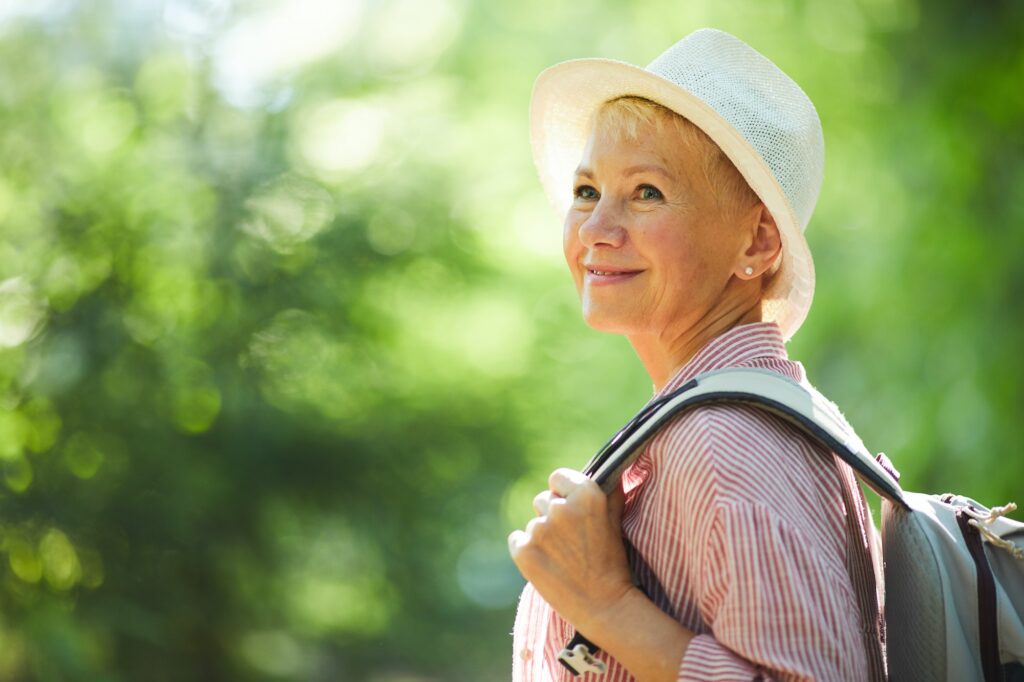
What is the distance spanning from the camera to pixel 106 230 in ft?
16.1

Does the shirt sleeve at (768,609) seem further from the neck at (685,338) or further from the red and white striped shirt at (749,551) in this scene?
the neck at (685,338)

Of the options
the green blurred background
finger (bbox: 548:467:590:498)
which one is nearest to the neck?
finger (bbox: 548:467:590:498)

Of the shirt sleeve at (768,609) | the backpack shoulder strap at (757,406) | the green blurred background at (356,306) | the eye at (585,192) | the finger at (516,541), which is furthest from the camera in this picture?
the green blurred background at (356,306)

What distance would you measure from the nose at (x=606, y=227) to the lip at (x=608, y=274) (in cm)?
3

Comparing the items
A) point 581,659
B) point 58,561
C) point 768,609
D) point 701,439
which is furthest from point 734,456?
point 58,561

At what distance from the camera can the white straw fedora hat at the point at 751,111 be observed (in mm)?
1344

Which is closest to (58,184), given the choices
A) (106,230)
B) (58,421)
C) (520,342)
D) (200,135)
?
(106,230)

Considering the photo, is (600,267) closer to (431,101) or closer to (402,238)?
(402,238)

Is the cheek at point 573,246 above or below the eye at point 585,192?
below

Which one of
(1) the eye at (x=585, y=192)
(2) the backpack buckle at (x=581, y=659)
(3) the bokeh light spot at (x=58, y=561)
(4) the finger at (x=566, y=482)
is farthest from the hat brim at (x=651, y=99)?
(3) the bokeh light spot at (x=58, y=561)

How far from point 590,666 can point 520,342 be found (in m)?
5.36

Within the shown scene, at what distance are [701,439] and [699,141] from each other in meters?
0.45

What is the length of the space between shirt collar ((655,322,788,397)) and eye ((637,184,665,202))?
189 millimetres

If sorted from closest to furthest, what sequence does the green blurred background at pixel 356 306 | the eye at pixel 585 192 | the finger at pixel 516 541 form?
the finger at pixel 516 541 → the eye at pixel 585 192 → the green blurred background at pixel 356 306
